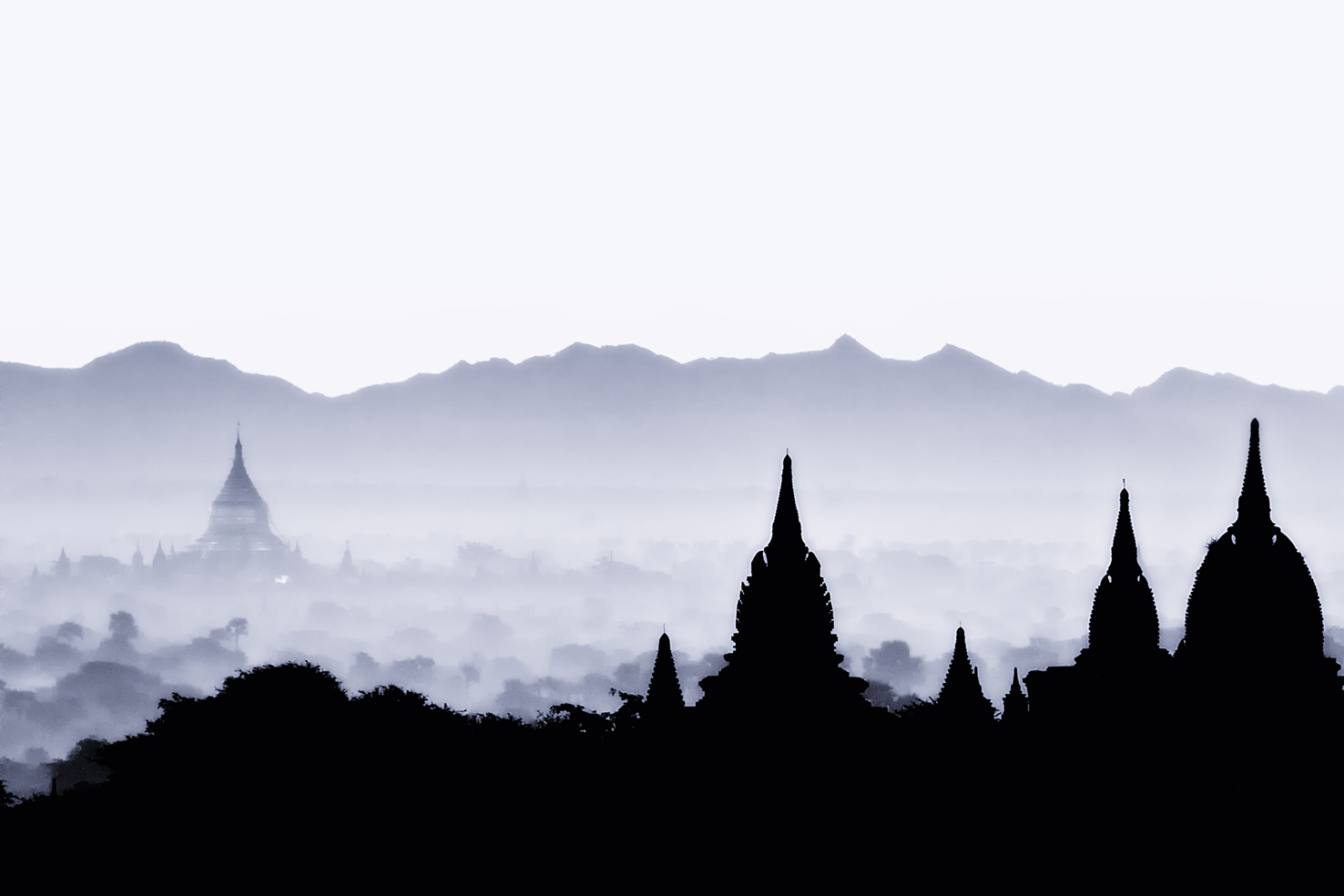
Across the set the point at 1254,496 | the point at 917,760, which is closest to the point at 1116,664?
the point at 917,760

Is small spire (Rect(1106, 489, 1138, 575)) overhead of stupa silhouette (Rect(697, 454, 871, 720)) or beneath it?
overhead

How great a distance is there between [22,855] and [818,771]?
2059cm

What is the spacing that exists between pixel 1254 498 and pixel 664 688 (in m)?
14.3

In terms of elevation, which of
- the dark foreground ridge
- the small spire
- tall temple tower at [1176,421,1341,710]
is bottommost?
the dark foreground ridge

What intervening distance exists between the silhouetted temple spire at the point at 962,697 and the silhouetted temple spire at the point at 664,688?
7.39 metres

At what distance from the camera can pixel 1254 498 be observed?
27.6 metres

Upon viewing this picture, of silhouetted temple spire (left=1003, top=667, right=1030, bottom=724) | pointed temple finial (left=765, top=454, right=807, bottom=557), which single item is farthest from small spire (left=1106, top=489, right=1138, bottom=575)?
pointed temple finial (left=765, top=454, right=807, bottom=557)

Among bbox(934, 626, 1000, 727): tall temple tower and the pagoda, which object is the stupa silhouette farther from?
the pagoda

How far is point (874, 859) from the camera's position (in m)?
32.0

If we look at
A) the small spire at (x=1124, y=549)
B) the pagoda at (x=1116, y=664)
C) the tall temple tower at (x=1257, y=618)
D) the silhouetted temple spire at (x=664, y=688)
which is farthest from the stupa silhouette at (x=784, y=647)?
the small spire at (x=1124, y=549)

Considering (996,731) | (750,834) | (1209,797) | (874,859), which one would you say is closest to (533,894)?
(750,834)

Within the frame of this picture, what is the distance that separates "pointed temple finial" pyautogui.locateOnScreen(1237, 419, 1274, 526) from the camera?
27469 millimetres

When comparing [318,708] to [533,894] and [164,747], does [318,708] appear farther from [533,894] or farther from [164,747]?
[533,894]

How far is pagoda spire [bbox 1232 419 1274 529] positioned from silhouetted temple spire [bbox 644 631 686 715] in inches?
520
